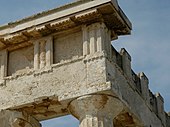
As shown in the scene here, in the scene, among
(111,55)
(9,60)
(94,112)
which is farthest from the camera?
(9,60)

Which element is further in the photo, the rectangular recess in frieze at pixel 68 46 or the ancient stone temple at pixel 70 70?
the rectangular recess in frieze at pixel 68 46

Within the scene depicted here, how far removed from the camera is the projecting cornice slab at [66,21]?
53.6 ft

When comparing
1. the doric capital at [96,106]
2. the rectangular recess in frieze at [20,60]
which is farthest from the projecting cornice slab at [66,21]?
the doric capital at [96,106]

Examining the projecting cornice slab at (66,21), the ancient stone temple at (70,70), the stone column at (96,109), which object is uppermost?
the projecting cornice slab at (66,21)

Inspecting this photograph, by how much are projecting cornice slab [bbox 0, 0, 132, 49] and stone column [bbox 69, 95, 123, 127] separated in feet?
7.37

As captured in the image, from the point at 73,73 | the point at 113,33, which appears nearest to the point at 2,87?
the point at 73,73

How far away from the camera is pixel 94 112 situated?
15.6m

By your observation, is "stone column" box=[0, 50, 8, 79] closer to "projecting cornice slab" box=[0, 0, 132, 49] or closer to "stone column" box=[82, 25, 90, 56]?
"projecting cornice slab" box=[0, 0, 132, 49]

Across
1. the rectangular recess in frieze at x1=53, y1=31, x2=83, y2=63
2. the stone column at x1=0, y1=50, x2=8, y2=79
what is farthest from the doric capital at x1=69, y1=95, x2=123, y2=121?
the stone column at x1=0, y1=50, x2=8, y2=79

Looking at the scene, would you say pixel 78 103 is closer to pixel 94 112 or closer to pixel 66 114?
pixel 94 112

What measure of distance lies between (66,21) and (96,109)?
104 inches

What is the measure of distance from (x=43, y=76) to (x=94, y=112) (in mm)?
1923

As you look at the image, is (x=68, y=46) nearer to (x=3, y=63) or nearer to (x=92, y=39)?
(x=92, y=39)

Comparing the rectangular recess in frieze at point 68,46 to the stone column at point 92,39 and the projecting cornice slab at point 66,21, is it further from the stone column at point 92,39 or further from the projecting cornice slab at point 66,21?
the stone column at point 92,39
